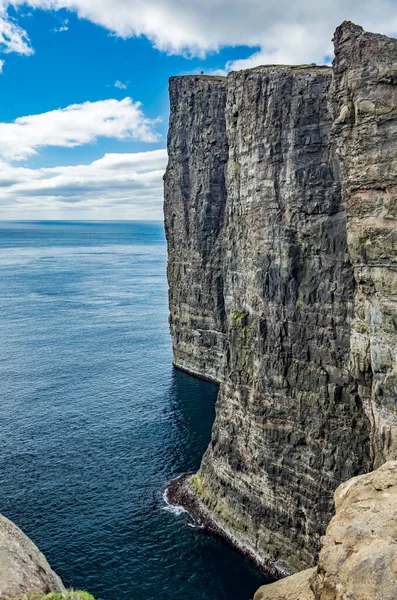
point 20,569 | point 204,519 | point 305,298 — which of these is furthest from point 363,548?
point 204,519

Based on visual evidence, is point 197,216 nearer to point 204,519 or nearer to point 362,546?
point 204,519

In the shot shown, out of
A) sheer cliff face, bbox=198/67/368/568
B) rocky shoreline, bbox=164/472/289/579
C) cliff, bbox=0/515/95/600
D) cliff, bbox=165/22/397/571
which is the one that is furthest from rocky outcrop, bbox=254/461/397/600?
rocky shoreline, bbox=164/472/289/579

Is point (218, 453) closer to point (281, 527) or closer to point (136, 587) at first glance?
point (281, 527)

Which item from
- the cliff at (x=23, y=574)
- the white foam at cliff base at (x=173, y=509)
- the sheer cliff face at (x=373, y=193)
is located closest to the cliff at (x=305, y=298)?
the sheer cliff face at (x=373, y=193)

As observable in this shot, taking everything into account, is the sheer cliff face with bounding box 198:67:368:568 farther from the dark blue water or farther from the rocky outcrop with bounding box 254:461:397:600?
the rocky outcrop with bounding box 254:461:397:600

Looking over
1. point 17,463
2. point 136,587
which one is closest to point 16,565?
point 136,587

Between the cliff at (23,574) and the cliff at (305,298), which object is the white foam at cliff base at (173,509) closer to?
the cliff at (305,298)
